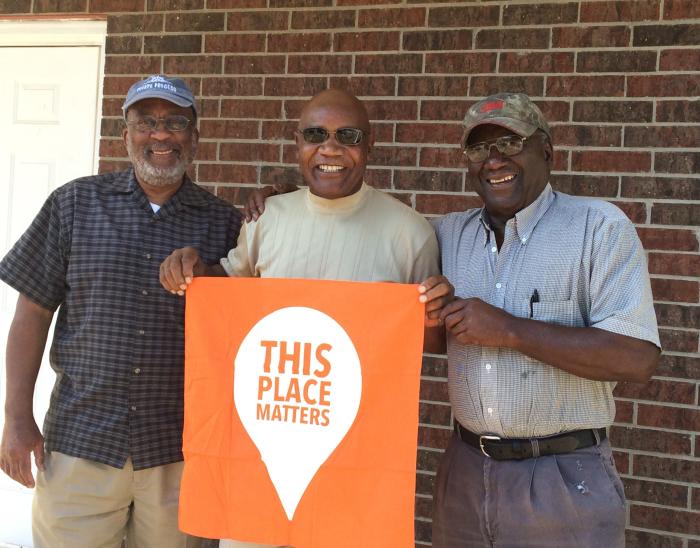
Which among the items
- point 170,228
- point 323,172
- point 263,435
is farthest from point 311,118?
point 263,435

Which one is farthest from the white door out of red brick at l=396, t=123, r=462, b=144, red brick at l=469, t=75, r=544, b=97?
red brick at l=469, t=75, r=544, b=97

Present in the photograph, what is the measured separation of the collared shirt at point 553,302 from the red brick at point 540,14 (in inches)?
59.0

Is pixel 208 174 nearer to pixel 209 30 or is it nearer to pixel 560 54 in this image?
pixel 209 30

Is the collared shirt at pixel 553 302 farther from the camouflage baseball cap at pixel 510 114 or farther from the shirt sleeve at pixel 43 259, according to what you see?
the shirt sleeve at pixel 43 259

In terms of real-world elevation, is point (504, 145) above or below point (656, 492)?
above

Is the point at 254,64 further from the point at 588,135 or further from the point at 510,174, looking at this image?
the point at 510,174

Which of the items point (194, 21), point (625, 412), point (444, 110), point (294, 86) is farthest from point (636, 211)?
point (194, 21)

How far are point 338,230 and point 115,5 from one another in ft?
8.30

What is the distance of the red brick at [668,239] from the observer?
11.5ft

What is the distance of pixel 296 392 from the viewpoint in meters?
2.47

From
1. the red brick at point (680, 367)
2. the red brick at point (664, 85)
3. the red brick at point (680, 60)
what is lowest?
the red brick at point (680, 367)

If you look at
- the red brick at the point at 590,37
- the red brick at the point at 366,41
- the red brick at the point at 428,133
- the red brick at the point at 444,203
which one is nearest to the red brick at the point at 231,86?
the red brick at the point at 366,41

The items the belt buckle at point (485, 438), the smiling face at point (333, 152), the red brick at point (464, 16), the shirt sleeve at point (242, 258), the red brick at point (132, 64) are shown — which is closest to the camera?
the belt buckle at point (485, 438)

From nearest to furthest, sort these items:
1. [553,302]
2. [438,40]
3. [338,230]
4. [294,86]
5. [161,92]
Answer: [553,302]
[338,230]
[161,92]
[438,40]
[294,86]
